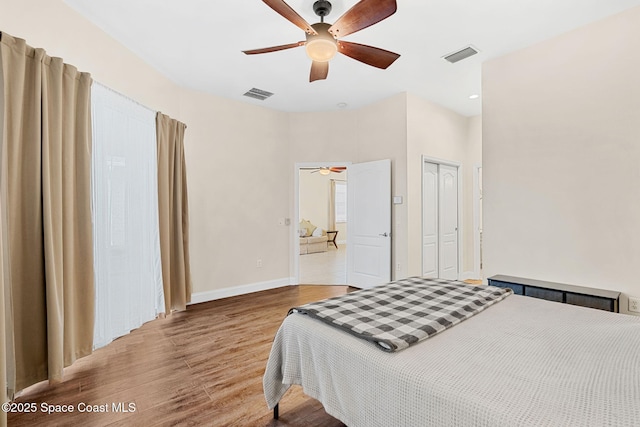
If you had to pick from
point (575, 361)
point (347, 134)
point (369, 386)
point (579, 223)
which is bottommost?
point (369, 386)

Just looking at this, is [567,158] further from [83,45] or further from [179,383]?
[83,45]

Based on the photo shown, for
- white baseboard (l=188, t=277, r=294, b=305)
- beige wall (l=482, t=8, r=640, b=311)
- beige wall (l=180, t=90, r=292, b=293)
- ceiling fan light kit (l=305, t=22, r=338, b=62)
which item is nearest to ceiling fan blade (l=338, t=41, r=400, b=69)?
ceiling fan light kit (l=305, t=22, r=338, b=62)

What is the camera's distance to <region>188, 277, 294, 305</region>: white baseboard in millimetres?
4219

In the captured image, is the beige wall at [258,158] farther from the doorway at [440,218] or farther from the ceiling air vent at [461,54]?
the ceiling air vent at [461,54]

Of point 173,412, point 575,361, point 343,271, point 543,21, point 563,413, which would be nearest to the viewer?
point 563,413

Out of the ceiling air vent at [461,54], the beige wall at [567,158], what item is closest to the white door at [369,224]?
the beige wall at [567,158]

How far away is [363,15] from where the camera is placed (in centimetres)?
208

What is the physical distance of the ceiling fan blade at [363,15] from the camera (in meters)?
1.95

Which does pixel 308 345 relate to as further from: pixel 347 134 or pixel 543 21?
pixel 347 134

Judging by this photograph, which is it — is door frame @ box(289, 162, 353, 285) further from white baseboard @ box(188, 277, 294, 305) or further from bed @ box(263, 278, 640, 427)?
bed @ box(263, 278, 640, 427)

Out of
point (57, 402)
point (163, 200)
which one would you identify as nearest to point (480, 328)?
point (57, 402)

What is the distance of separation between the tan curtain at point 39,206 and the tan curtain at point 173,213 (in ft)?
3.65

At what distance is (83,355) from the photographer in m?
2.46

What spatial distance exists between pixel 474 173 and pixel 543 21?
2877mm
